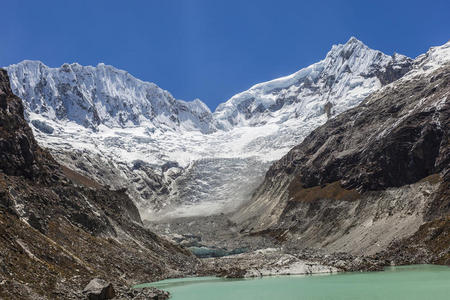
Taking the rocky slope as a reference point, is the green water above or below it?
below

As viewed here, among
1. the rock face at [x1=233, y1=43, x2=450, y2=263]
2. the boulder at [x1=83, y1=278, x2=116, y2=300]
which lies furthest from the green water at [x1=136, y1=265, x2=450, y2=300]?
the rock face at [x1=233, y1=43, x2=450, y2=263]

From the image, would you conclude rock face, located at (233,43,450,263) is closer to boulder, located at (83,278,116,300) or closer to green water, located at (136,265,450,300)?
green water, located at (136,265,450,300)

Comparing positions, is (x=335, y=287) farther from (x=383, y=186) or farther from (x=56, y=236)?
(x=383, y=186)

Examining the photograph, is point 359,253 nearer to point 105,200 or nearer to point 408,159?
point 408,159

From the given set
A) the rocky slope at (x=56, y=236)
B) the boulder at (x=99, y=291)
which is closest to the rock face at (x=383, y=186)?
the rocky slope at (x=56, y=236)

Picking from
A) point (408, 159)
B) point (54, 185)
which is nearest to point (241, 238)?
point (408, 159)

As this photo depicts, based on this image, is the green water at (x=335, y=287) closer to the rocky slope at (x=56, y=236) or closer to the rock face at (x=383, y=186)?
the rocky slope at (x=56, y=236)
